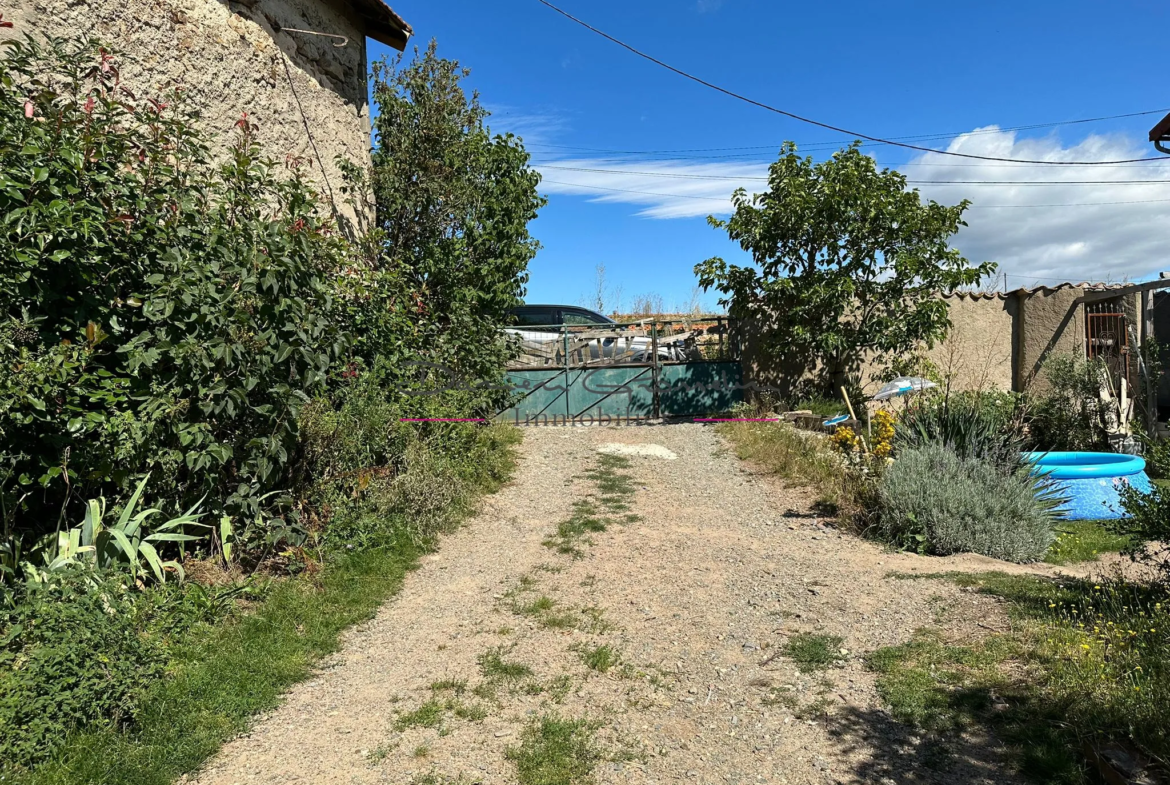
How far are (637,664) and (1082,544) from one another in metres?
4.52

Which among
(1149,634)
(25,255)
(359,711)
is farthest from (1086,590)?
(25,255)

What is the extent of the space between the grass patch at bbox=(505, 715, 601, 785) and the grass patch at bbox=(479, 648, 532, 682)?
0.43m

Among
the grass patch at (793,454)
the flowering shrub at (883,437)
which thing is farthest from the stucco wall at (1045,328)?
the flowering shrub at (883,437)

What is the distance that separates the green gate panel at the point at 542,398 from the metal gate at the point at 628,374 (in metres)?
0.02

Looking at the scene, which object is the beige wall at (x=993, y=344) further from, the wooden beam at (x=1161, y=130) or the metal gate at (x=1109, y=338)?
the wooden beam at (x=1161, y=130)

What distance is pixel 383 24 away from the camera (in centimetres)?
793

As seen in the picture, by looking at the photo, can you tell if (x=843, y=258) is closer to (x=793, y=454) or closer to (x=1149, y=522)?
(x=793, y=454)

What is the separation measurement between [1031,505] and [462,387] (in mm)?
5444

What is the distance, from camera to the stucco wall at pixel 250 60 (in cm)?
508

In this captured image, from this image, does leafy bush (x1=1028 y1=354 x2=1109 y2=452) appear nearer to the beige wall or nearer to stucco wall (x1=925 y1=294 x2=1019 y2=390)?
the beige wall

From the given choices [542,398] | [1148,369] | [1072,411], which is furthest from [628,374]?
[1148,369]

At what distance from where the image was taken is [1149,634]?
3117mm

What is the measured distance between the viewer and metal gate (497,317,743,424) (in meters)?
11.7

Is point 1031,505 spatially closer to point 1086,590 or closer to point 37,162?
point 1086,590
